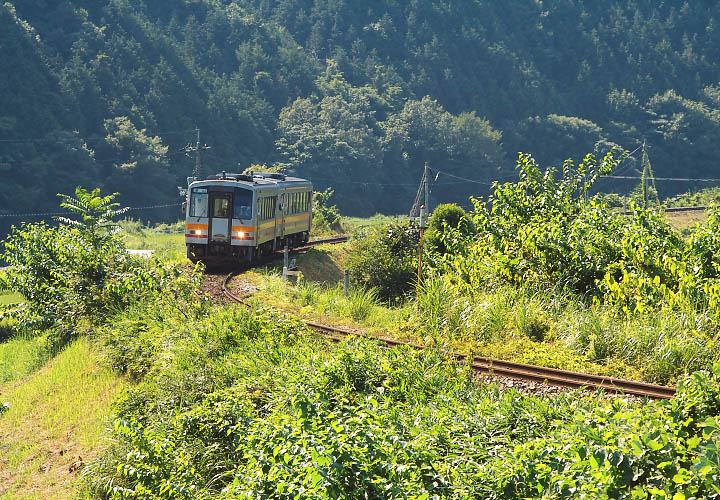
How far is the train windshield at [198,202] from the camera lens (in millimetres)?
22500

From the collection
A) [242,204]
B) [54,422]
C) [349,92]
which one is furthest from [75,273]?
[349,92]

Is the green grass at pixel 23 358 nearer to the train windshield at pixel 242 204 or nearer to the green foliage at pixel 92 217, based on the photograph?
the green foliage at pixel 92 217

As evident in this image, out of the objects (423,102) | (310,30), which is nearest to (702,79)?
(423,102)

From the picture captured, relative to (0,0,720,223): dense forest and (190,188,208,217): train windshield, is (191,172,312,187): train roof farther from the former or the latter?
(0,0,720,223): dense forest

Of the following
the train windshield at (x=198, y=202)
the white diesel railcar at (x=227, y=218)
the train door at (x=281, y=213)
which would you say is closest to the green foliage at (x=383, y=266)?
the train door at (x=281, y=213)

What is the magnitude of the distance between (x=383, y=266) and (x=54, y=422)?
1202cm

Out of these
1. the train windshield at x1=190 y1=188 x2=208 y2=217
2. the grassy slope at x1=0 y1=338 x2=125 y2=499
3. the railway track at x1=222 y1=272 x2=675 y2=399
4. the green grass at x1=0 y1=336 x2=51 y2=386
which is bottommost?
the green grass at x1=0 y1=336 x2=51 y2=386

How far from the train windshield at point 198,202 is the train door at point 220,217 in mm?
224

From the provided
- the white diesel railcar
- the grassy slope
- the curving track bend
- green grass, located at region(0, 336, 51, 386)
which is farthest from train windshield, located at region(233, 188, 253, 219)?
the curving track bend

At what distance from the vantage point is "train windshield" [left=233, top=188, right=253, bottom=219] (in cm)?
2212

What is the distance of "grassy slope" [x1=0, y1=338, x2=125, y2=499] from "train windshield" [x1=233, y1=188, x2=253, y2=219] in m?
8.06

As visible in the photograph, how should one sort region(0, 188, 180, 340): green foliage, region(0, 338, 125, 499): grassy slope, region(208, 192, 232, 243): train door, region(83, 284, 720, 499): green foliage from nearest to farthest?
region(83, 284, 720, 499): green foliage → region(0, 338, 125, 499): grassy slope → region(0, 188, 180, 340): green foliage → region(208, 192, 232, 243): train door

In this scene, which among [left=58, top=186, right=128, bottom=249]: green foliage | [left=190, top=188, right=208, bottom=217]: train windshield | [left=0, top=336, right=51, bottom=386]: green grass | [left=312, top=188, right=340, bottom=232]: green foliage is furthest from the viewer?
[left=312, top=188, right=340, bottom=232]: green foliage

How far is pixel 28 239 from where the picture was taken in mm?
16844
